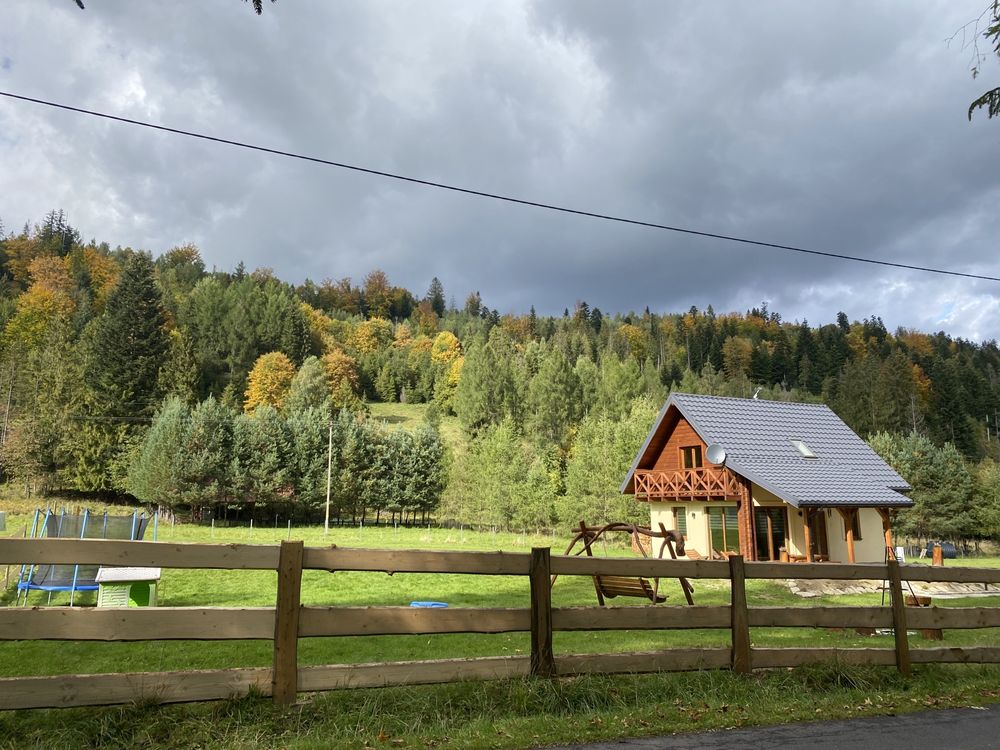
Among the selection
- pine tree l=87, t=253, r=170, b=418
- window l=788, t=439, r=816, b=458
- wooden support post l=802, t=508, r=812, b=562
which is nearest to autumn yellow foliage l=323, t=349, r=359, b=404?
pine tree l=87, t=253, r=170, b=418

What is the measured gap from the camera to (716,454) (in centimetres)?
2530

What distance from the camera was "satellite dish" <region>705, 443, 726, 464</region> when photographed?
A: 25078mm

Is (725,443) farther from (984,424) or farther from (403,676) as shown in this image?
(984,424)

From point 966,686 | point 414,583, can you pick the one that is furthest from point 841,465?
point 966,686

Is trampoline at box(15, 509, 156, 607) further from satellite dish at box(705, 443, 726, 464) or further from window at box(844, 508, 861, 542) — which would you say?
window at box(844, 508, 861, 542)

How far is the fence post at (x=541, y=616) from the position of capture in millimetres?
5469

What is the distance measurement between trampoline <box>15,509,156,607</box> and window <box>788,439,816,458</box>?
23.9 m

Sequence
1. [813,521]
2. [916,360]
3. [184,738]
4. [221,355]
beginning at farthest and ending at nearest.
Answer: [916,360]
[221,355]
[813,521]
[184,738]

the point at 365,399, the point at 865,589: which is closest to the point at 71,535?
the point at 865,589

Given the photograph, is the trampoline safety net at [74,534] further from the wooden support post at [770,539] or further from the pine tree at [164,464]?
the pine tree at [164,464]

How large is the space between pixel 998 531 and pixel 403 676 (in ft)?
181

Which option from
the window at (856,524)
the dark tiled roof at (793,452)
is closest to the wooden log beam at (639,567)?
the dark tiled roof at (793,452)

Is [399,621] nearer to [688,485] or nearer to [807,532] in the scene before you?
[807,532]

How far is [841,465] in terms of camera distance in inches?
1040
